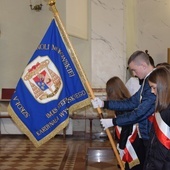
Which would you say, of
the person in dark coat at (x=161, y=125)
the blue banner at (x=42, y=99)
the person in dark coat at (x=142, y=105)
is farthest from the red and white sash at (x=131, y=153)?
the person in dark coat at (x=161, y=125)

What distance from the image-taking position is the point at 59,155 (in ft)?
23.6

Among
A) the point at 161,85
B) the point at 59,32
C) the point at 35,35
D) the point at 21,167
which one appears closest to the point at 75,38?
the point at 35,35

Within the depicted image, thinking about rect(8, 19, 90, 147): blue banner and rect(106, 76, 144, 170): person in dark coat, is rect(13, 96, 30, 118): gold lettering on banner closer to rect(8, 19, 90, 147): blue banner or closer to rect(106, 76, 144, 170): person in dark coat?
rect(8, 19, 90, 147): blue banner

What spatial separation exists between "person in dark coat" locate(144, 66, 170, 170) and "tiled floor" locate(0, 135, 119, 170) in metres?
3.10

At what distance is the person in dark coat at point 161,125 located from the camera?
313cm

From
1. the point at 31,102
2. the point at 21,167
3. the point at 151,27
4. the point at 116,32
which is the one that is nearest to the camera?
the point at 31,102

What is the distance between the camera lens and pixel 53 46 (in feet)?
15.0

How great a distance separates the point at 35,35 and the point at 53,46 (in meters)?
5.34

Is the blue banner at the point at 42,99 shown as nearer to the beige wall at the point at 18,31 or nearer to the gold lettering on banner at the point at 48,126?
the gold lettering on banner at the point at 48,126

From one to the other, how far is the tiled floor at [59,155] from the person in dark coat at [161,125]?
310cm

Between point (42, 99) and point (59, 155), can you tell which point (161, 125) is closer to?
point (42, 99)

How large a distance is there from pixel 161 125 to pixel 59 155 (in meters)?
4.25

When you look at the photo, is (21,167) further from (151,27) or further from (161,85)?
(151,27)

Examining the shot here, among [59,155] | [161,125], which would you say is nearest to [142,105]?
[161,125]
